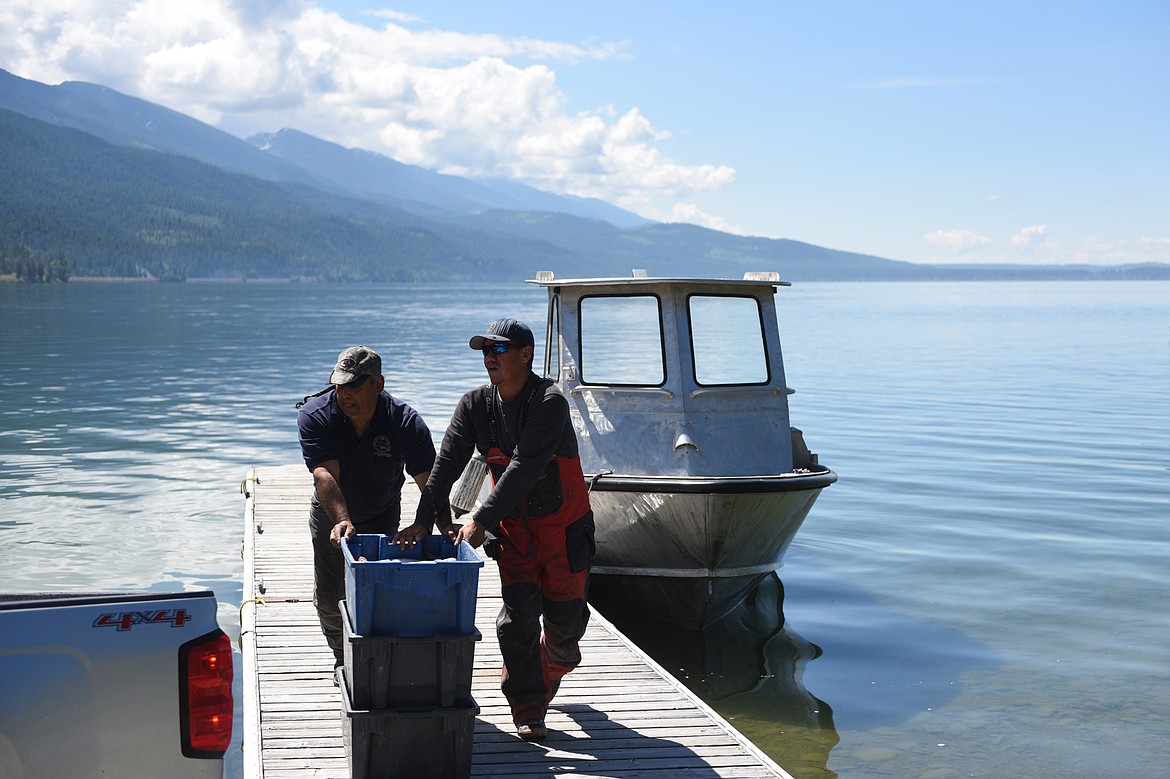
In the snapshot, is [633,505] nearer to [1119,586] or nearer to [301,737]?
[301,737]

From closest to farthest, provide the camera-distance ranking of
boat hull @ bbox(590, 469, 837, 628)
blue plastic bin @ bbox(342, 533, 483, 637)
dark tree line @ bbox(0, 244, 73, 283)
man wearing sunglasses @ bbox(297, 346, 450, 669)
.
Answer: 1. blue plastic bin @ bbox(342, 533, 483, 637)
2. man wearing sunglasses @ bbox(297, 346, 450, 669)
3. boat hull @ bbox(590, 469, 837, 628)
4. dark tree line @ bbox(0, 244, 73, 283)

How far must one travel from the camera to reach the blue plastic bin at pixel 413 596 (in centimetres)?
484

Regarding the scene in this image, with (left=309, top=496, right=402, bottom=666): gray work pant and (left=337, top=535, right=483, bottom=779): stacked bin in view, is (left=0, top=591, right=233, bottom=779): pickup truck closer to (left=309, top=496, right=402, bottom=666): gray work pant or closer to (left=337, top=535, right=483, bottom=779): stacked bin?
(left=337, top=535, right=483, bottom=779): stacked bin

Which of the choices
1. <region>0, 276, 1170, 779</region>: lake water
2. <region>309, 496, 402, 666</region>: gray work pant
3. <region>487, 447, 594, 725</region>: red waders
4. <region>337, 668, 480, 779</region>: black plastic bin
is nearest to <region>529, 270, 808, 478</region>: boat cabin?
<region>0, 276, 1170, 779</region>: lake water

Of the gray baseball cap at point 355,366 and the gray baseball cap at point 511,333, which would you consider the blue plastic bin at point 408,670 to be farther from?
the gray baseball cap at point 511,333

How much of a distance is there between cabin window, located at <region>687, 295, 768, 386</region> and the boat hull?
41.2 inches

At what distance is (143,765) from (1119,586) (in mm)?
11439

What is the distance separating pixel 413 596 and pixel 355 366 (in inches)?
46.5

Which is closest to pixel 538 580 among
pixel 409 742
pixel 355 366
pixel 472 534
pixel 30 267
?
pixel 472 534

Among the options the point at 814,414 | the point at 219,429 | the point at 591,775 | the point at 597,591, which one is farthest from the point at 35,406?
the point at 591,775

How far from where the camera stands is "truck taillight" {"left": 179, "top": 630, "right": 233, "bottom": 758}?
343cm

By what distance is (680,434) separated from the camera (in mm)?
9820

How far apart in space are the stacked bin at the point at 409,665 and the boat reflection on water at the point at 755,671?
3.54 m

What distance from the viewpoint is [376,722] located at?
194 inches
